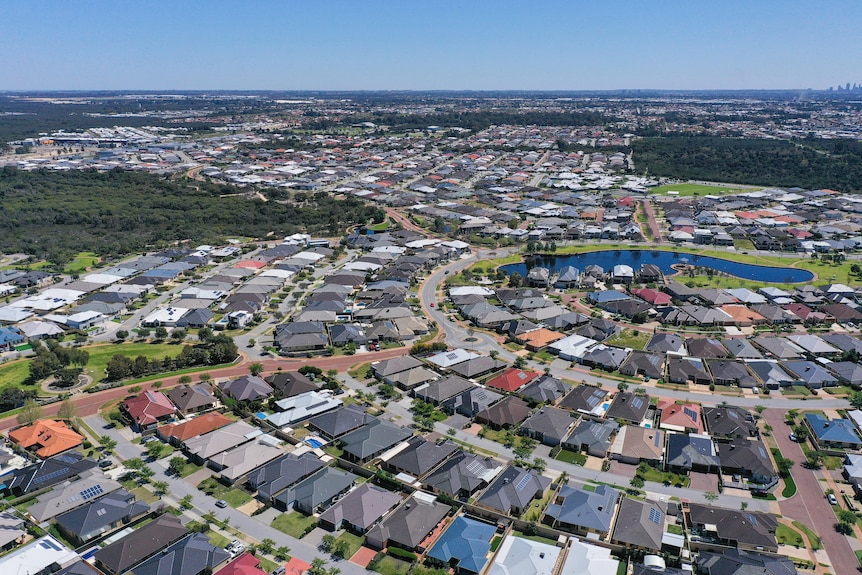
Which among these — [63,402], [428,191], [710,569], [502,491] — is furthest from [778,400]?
[428,191]

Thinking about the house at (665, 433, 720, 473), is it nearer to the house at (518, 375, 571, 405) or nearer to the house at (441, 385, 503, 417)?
the house at (518, 375, 571, 405)

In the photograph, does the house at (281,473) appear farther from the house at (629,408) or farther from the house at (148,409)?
the house at (629,408)

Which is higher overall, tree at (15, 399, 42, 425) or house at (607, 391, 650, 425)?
tree at (15, 399, 42, 425)

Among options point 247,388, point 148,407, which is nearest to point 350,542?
point 247,388

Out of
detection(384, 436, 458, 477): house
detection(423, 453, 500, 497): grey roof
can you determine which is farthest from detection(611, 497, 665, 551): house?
detection(384, 436, 458, 477): house

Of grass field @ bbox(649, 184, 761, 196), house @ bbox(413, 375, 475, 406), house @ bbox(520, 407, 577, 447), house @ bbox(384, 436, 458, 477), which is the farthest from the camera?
grass field @ bbox(649, 184, 761, 196)

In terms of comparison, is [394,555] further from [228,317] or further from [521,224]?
[521,224]

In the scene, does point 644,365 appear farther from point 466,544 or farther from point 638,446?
point 466,544
